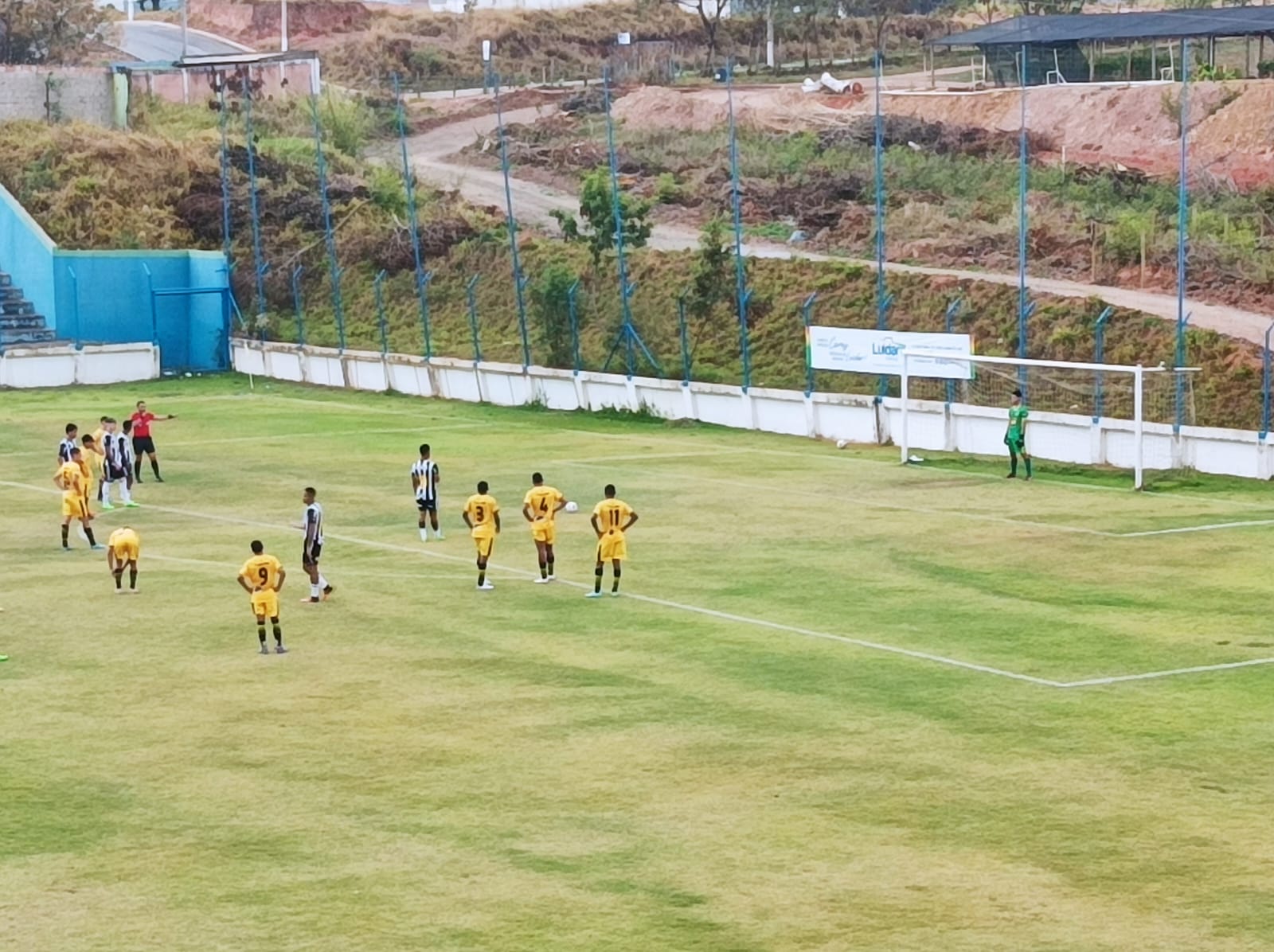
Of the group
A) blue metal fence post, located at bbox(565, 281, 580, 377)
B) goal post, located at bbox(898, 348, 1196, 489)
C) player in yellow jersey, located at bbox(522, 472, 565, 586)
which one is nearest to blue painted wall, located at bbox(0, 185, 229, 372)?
blue metal fence post, located at bbox(565, 281, 580, 377)

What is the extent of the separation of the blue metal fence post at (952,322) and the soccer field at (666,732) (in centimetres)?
768

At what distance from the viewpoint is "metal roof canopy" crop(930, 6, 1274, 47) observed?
8144cm

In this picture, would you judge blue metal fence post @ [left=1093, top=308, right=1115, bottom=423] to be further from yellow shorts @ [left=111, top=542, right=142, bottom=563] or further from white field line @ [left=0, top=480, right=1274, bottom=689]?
yellow shorts @ [left=111, top=542, right=142, bottom=563]

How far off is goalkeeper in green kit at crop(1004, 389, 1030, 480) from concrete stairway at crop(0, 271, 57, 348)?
3497 cm

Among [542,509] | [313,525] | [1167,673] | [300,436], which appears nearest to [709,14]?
[300,436]

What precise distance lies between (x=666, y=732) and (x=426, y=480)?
43.9 ft

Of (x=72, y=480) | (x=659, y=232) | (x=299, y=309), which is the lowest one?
(x=72, y=480)

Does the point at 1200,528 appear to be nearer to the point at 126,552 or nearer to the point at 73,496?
the point at 126,552

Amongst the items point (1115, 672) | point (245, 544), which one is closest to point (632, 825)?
point (1115, 672)

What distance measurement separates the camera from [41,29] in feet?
354

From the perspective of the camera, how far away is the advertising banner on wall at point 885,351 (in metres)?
49.9

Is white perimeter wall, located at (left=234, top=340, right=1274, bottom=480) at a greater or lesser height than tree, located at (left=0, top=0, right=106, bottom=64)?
lesser

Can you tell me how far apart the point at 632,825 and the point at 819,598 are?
38.7ft

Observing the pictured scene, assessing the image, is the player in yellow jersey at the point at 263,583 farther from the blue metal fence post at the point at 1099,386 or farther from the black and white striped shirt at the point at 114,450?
the blue metal fence post at the point at 1099,386
